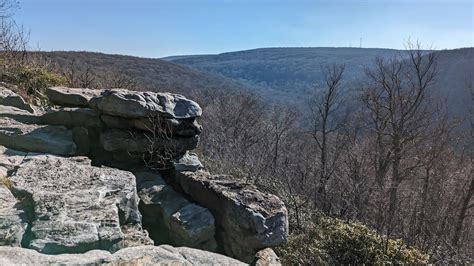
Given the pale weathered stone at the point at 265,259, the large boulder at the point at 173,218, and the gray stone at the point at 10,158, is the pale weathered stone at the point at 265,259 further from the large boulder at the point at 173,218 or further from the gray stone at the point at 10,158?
the gray stone at the point at 10,158

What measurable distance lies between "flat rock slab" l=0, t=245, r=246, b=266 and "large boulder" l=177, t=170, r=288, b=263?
1783 mm

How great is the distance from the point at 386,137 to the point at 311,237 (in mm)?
17558

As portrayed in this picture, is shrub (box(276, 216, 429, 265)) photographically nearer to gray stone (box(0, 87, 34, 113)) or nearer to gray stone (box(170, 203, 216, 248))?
gray stone (box(170, 203, 216, 248))

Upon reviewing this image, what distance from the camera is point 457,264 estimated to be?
943 centimetres

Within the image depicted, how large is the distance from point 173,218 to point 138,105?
2.09 metres

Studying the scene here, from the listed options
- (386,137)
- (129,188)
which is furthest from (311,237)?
(386,137)

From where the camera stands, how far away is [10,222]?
3947 millimetres

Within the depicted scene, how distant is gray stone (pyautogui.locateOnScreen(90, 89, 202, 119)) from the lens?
721cm

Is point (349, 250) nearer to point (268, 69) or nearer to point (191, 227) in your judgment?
point (191, 227)

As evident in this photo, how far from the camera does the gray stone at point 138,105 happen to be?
7215 mm

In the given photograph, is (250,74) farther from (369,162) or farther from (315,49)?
(369,162)

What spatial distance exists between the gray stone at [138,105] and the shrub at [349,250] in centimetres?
293

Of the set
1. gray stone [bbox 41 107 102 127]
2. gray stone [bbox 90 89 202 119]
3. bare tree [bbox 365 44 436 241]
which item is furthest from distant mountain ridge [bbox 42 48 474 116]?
gray stone [bbox 90 89 202 119]

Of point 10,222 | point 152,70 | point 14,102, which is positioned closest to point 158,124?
point 14,102
